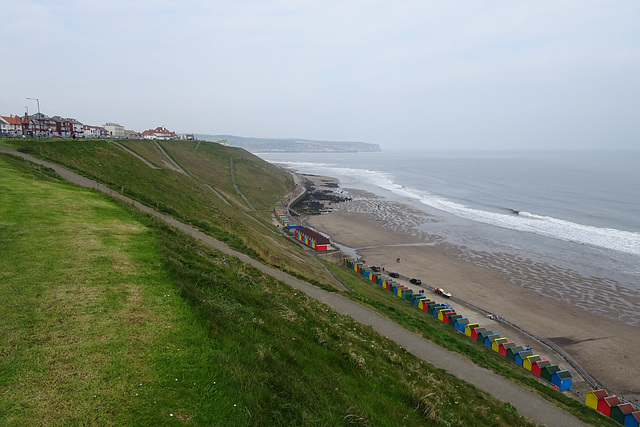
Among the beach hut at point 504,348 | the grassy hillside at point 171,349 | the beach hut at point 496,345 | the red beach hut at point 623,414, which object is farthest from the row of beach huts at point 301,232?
the red beach hut at point 623,414

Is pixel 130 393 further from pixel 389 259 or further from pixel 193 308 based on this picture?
pixel 389 259

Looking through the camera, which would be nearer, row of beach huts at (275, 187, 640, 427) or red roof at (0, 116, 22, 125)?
row of beach huts at (275, 187, 640, 427)

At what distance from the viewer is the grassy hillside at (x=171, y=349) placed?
5.84m

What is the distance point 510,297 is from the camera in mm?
31219

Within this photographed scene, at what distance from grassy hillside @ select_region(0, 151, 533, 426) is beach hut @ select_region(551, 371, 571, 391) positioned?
8.58 metres

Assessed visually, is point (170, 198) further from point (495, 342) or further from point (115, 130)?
point (115, 130)

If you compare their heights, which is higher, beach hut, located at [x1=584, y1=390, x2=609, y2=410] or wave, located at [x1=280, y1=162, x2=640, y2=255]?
wave, located at [x1=280, y1=162, x2=640, y2=255]

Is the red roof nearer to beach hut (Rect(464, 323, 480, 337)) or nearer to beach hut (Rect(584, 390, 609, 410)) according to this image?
beach hut (Rect(464, 323, 480, 337))

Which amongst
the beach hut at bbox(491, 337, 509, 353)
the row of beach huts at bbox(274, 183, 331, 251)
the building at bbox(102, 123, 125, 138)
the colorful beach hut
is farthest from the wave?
the building at bbox(102, 123, 125, 138)

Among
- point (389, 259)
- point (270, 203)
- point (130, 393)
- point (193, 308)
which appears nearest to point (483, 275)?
point (389, 259)

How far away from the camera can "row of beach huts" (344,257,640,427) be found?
606 inches

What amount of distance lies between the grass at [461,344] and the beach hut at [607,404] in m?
0.65

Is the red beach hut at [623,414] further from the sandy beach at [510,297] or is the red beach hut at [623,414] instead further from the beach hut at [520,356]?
the beach hut at [520,356]

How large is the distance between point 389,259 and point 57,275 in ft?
113
